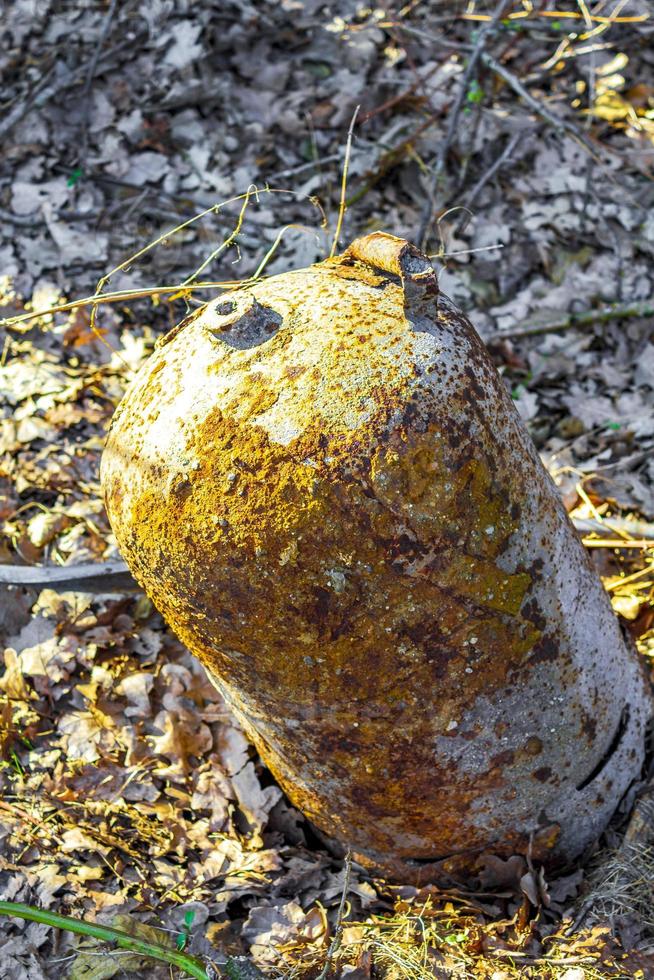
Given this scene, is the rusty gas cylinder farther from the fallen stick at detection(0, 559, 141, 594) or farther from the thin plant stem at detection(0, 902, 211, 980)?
the fallen stick at detection(0, 559, 141, 594)

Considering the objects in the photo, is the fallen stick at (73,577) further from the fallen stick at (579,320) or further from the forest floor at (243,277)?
the fallen stick at (579,320)

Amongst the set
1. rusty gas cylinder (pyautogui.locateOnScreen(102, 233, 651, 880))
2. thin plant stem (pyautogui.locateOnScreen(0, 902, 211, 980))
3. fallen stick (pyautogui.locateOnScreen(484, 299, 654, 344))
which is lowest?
fallen stick (pyautogui.locateOnScreen(484, 299, 654, 344))

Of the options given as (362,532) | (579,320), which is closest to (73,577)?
(362,532)

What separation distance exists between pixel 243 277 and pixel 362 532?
12.3 ft

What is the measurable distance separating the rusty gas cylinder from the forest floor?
52cm

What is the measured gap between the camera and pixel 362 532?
185 centimetres

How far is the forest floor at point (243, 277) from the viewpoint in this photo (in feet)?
8.59

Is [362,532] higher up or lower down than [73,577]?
higher up

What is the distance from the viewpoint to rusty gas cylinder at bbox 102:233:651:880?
6.08 ft

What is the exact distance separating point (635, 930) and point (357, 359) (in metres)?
1.87

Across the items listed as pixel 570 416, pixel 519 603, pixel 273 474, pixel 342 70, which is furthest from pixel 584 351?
pixel 273 474

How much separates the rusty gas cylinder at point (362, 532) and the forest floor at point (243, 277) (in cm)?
52

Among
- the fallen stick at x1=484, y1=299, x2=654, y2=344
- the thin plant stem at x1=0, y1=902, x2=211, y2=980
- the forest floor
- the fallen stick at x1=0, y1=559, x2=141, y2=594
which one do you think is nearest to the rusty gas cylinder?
the forest floor

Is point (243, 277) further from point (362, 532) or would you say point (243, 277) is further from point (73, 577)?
point (362, 532)
